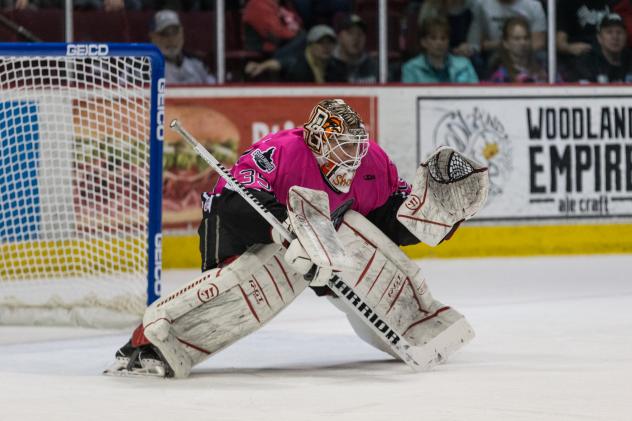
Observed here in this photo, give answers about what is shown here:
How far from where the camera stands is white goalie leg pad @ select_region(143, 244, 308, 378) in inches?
169

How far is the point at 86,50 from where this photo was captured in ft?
18.3

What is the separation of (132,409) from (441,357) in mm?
1147

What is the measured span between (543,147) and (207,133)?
1.89 metres

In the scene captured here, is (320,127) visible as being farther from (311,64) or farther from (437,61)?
(437,61)

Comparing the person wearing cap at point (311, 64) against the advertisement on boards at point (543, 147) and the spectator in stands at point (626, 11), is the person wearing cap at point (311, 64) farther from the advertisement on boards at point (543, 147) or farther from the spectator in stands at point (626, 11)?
the spectator in stands at point (626, 11)

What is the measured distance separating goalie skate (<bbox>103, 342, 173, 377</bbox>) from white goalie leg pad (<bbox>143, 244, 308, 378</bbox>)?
0.05 m

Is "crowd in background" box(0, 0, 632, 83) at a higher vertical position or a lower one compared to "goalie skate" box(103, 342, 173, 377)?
higher

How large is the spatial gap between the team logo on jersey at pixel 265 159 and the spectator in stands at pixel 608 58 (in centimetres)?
447

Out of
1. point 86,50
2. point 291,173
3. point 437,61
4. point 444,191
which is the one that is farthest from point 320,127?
point 437,61

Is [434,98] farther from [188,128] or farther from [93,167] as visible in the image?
[93,167]

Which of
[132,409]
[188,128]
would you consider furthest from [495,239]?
[132,409]

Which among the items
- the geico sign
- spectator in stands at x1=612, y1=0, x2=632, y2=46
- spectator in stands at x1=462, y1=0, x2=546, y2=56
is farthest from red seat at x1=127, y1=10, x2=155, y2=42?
spectator in stands at x1=612, y1=0, x2=632, y2=46

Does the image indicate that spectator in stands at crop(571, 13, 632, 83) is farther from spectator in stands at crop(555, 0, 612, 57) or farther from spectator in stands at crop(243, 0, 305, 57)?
spectator in stands at crop(243, 0, 305, 57)

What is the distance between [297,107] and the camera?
26.2ft
